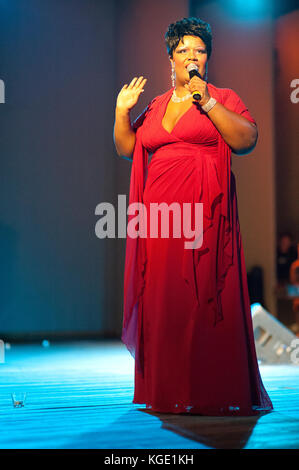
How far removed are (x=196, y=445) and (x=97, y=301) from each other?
5.74 m

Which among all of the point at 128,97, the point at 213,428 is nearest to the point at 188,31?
the point at 128,97

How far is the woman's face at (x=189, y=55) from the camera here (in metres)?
2.44

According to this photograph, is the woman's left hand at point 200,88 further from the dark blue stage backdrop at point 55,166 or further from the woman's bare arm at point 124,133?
the dark blue stage backdrop at point 55,166

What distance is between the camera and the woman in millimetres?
2326

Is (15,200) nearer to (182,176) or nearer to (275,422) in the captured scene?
(182,176)

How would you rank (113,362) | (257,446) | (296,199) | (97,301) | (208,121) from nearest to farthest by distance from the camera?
(257,446) < (208,121) < (113,362) < (97,301) < (296,199)

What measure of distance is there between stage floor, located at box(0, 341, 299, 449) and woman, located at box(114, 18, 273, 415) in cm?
12

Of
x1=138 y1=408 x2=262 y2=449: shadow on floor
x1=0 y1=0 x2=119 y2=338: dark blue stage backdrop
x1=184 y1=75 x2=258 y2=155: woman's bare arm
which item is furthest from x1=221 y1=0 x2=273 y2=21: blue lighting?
x1=138 y1=408 x2=262 y2=449: shadow on floor

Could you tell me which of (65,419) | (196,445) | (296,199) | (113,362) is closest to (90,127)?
(296,199)

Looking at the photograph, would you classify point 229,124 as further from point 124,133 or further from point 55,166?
point 55,166

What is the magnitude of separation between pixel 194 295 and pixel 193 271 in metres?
0.09

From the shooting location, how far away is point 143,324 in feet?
8.22

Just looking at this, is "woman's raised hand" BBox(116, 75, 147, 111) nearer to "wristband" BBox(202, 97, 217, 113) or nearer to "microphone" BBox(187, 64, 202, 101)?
"microphone" BBox(187, 64, 202, 101)
